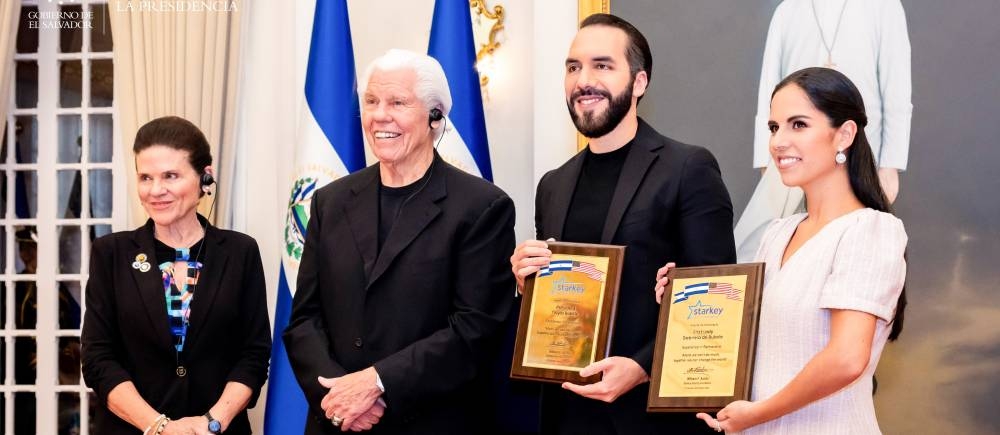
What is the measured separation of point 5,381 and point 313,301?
2922mm

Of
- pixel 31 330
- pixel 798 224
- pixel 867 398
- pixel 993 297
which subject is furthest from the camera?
pixel 31 330

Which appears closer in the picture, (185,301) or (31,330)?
(185,301)

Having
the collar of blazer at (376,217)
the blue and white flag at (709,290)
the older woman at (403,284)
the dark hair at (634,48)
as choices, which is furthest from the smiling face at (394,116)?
the blue and white flag at (709,290)

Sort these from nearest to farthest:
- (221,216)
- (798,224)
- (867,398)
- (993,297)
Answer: (867,398), (798,224), (993,297), (221,216)

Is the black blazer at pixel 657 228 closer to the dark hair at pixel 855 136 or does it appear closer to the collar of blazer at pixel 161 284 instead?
the dark hair at pixel 855 136

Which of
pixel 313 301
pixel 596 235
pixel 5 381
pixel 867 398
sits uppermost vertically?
pixel 596 235

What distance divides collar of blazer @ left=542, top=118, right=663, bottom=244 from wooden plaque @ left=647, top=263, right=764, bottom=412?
0.27 metres

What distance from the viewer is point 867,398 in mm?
2293

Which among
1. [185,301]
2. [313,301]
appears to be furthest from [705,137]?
[185,301]

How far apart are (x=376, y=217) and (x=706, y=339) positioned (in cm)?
103

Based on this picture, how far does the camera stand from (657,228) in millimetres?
2561

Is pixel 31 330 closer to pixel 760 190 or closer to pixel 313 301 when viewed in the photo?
pixel 313 301

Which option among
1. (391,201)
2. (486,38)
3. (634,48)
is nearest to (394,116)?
(391,201)

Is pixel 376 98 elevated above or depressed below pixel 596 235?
above
